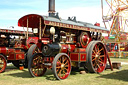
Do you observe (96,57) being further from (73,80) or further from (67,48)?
(73,80)

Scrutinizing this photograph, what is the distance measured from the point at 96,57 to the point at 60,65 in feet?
8.29

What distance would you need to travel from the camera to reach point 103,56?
383 inches

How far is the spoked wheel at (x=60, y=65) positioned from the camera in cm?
694

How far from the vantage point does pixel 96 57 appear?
9156 mm

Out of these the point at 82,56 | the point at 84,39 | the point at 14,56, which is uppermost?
the point at 84,39

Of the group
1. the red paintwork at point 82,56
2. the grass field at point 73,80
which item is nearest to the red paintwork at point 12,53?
the grass field at point 73,80

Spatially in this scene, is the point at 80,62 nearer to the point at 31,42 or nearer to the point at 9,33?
the point at 31,42

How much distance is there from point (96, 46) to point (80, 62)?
1.49m

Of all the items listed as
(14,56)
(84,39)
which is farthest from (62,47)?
(14,56)

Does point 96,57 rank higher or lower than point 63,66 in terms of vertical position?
higher

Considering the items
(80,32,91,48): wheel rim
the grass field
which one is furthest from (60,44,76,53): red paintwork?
the grass field

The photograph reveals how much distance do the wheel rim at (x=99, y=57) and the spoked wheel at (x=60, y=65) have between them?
182 cm

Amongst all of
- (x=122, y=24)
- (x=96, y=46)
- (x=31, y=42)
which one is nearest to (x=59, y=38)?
(x=96, y=46)

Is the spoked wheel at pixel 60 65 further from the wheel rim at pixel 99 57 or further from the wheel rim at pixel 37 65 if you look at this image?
the wheel rim at pixel 99 57
